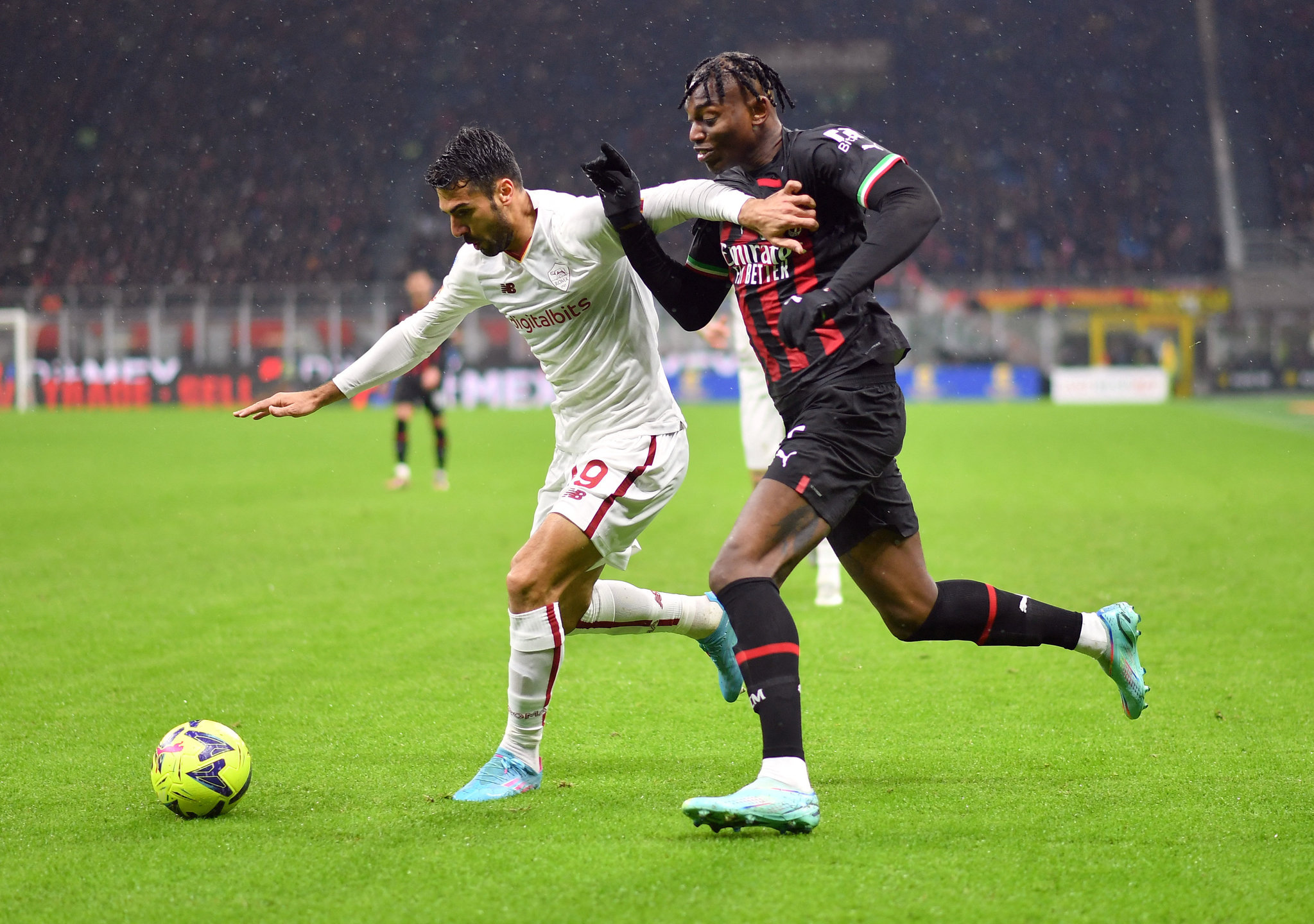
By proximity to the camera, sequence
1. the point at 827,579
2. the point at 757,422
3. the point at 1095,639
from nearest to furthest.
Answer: the point at 1095,639 → the point at 827,579 → the point at 757,422

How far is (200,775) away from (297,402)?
1.28 m

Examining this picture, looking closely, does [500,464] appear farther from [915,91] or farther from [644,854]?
[915,91]

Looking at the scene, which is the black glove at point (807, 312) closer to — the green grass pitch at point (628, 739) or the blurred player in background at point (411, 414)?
the green grass pitch at point (628, 739)

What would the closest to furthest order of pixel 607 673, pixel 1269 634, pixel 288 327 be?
pixel 607 673 → pixel 1269 634 → pixel 288 327

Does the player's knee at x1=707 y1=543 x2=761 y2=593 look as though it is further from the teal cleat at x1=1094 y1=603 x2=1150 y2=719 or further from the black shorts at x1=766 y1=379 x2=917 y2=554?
the teal cleat at x1=1094 y1=603 x2=1150 y2=719

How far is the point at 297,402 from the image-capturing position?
421cm

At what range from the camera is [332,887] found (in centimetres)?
297

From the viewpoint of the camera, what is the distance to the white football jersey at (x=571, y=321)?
13.2ft

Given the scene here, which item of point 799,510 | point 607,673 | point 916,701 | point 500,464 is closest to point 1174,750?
point 916,701

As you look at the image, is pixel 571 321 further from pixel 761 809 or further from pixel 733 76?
pixel 761 809

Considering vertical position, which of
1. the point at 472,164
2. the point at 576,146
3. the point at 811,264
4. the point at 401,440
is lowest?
the point at 401,440

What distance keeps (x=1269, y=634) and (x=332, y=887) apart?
16.4 ft

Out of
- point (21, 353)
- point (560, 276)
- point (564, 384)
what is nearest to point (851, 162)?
point (560, 276)

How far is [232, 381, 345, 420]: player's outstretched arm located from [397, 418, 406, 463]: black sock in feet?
32.4
